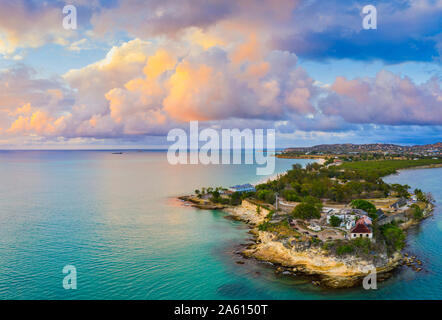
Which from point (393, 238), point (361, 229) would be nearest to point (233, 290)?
point (361, 229)

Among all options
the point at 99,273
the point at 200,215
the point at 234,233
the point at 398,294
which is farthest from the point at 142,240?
the point at 398,294

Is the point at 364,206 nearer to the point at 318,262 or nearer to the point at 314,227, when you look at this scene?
the point at 314,227

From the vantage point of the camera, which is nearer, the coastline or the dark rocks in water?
the dark rocks in water

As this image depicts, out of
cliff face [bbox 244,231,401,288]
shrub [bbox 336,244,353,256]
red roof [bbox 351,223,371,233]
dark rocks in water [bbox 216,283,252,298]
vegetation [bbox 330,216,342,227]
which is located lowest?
dark rocks in water [bbox 216,283,252,298]

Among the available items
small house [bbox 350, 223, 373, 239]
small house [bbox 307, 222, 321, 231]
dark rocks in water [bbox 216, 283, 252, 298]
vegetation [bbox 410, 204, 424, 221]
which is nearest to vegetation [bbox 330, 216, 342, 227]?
small house [bbox 307, 222, 321, 231]

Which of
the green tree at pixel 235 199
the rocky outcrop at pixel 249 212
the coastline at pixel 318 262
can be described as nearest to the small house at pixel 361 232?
the coastline at pixel 318 262

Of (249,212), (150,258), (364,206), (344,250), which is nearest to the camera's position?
(344,250)

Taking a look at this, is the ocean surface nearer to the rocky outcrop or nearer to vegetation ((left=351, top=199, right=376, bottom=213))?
the rocky outcrop

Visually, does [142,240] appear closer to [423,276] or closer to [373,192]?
[423,276]

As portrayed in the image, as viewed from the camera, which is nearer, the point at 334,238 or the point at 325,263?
the point at 325,263
